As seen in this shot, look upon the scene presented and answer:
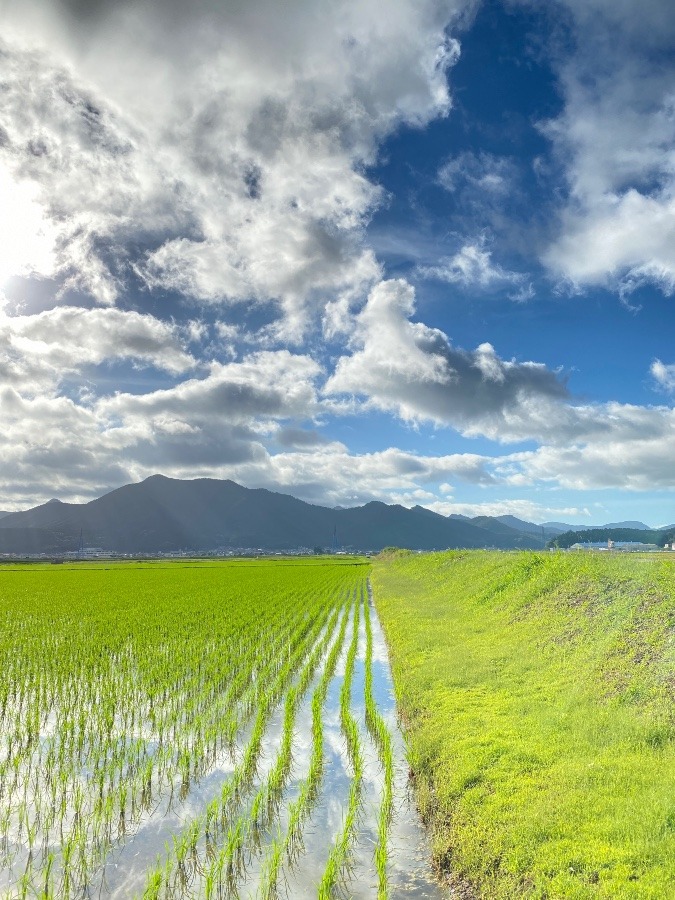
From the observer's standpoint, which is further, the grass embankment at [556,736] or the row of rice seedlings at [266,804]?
the row of rice seedlings at [266,804]

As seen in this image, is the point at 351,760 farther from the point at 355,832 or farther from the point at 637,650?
the point at 637,650

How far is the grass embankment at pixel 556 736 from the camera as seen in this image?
4926mm

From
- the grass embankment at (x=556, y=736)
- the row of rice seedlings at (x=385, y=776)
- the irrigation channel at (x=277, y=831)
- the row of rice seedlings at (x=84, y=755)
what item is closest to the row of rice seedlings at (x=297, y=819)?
the irrigation channel at (x=277, y=831)

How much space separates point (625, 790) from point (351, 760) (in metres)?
3.66

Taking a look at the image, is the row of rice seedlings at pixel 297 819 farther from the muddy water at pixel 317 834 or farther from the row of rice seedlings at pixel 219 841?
the row of rice seedlings at pixel 219 841

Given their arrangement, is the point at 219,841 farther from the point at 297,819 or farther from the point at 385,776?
the point at 385,776

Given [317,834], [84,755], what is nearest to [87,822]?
[84,755]

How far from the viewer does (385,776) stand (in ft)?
24.3

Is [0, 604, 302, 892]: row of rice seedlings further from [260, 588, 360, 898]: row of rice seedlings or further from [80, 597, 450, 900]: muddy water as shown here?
[260, 588, 360, 898]: row of rice seedlings

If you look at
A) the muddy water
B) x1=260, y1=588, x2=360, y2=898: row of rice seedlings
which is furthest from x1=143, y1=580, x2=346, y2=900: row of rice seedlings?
x1=260, y1=588, x2=360, y2=898: row of rice seedlings

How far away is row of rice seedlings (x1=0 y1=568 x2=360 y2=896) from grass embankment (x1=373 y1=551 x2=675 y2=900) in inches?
136

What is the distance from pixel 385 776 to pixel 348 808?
1.05m

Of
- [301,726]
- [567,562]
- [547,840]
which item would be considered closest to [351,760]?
[301,726]

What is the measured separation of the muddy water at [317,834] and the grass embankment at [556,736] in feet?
1.06
